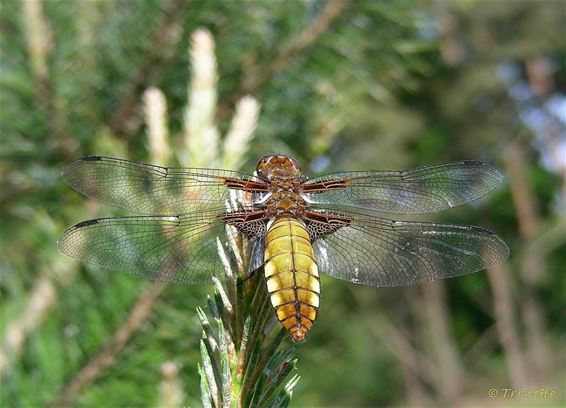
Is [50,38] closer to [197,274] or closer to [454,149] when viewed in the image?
[197,274]

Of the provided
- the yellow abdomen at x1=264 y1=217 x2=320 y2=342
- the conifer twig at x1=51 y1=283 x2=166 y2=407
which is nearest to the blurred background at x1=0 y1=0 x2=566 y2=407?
the conifer twig at x1=51 y1=283 x2=166 y2=407

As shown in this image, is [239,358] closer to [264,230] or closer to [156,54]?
[264,230]

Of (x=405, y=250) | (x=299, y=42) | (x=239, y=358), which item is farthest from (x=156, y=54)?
(x=239, y=358)

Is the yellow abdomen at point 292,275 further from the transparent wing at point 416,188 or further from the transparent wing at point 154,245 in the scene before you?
the transparent wing at point 416,188

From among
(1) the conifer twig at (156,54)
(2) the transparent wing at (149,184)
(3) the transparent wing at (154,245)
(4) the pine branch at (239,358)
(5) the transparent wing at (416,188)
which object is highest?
(1) the conifer twig at (156,54)

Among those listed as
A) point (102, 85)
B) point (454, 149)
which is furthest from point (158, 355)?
point (454, 149)

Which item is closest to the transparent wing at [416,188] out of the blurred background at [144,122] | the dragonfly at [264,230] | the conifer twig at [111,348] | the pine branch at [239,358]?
the dragonfly at [264,230]
